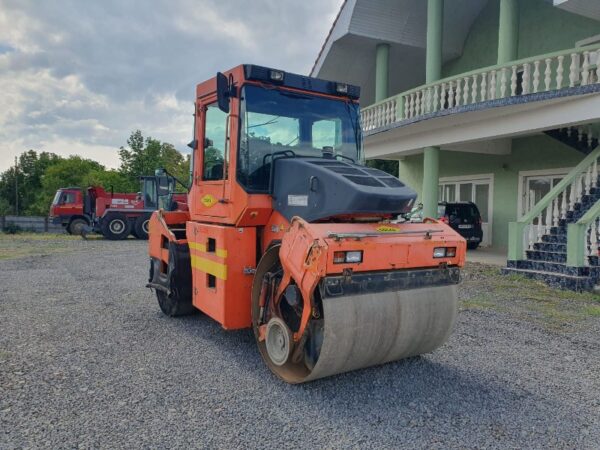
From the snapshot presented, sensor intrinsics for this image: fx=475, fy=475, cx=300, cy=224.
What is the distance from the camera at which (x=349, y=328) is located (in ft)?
11.7

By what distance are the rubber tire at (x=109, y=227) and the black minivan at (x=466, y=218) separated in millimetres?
12985

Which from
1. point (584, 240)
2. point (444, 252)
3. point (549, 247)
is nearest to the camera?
point (444, 252)

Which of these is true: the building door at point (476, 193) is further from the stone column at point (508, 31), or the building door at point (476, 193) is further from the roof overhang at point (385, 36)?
the stone column at point (508, 31)

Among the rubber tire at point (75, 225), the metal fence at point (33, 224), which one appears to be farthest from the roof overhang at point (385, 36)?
the metal fence at point (33, 224)

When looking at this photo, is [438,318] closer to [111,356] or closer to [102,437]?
[102,437]

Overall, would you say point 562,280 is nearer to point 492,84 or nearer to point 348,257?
point 492,84

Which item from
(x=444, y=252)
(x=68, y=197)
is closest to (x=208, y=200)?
(x=444, y=252)

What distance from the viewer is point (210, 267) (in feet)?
15.9

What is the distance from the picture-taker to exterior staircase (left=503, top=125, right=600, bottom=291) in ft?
27.4

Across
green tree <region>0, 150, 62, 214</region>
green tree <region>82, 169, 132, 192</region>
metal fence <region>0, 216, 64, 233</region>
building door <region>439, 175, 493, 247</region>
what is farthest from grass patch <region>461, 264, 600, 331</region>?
green tree <region>0, 150, 62, 214</region>

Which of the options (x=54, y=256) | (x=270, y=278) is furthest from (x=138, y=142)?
(x=270, y=278)

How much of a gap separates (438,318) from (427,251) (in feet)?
1.96

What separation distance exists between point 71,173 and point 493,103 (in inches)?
2285

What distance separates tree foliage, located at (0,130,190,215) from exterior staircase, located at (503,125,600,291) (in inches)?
1341
